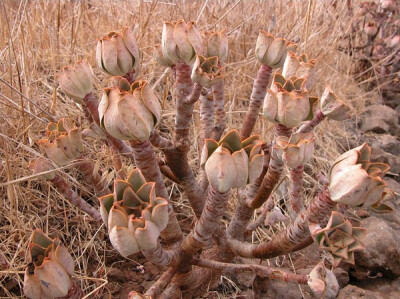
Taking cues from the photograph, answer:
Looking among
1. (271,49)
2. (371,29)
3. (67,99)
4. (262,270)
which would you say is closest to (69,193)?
(262,270)

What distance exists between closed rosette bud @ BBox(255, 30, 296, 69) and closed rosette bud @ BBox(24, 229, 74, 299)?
716mm

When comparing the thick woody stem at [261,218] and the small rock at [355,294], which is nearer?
the thick woody stem at [261,218]

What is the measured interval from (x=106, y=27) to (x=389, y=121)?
6.83 ft

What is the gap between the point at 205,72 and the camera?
96 cm

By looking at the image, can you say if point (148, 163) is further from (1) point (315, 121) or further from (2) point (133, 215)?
(1) point (315, 121)

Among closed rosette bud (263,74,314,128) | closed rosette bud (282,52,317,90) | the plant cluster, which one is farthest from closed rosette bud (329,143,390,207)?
closed rosette bud (282,52,317,90)

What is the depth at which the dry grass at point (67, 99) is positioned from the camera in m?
1.49

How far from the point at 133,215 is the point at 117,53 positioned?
40cm

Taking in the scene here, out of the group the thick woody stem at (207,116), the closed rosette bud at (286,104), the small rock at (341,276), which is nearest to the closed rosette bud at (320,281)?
the closed rosette bud at (286,104)

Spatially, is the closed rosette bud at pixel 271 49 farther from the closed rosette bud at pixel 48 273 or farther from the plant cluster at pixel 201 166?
the closed rosette bud at pixel 48 273

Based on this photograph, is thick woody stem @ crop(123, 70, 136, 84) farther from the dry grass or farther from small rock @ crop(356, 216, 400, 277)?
small rock @ crop(356, 216, 400, 277)

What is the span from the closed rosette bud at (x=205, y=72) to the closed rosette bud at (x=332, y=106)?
266 mm

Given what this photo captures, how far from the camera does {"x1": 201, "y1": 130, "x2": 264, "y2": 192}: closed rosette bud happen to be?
749 mm

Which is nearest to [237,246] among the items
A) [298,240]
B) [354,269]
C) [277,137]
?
[298,240]
